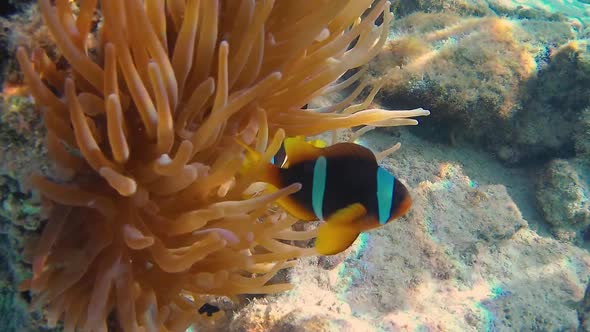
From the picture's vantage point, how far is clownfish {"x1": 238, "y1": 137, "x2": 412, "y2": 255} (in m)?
1.41

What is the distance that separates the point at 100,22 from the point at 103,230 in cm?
67

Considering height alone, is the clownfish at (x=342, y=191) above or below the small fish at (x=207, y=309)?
above

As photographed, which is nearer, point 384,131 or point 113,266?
point 113,266

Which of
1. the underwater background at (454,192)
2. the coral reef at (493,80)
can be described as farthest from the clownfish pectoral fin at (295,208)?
the coral reef at (493,80)

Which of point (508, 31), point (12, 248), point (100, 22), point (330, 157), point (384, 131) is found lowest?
point (384, 131)

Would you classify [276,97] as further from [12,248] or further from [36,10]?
[12,248]

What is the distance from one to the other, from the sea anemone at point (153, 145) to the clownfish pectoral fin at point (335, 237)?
192 mm

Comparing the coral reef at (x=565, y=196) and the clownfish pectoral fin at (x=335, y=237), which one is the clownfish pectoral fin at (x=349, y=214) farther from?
the coral reef at (x=565, y=196)

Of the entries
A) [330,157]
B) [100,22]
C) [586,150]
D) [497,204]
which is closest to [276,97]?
[330,157]

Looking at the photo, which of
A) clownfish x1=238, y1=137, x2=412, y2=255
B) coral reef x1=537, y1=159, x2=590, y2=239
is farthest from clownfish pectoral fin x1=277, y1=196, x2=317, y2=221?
coral reef x1=537, y1=159, x2=590, y2=239

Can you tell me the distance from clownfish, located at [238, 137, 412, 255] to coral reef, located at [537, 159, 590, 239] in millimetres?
2835

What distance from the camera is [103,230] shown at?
1.45 m

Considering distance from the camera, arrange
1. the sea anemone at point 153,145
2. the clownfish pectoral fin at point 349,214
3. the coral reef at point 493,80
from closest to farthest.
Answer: the sea anemone at point 153,145 < the clownfish pectoral fin at point 349,214 < the coral reef at point 493,80

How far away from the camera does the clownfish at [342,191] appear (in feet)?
4.62
